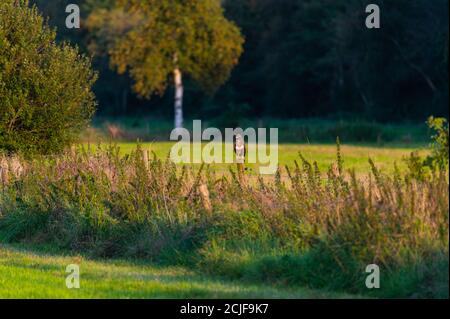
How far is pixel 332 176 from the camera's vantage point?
1538cm

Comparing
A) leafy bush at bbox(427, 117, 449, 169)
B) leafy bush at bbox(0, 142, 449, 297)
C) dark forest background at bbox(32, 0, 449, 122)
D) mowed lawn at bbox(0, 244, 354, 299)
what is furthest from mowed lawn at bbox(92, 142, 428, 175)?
leafy bush at bbox(427, 117, 449, 169)

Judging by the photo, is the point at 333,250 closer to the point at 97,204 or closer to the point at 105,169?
the point at 97,204

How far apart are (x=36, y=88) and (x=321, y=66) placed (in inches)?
2095

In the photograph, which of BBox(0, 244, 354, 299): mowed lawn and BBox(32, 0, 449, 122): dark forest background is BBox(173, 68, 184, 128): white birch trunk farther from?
BBox(0, 244, 354, 299): mowed lawn

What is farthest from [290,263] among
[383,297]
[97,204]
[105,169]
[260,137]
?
[260,137]

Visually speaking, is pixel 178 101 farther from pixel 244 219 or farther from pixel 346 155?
pixel 244 219

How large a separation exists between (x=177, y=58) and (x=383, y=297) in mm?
56271

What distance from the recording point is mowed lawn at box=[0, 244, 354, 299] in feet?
40.1

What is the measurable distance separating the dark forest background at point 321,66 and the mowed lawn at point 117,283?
42.1 meters

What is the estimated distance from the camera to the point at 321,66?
245ft

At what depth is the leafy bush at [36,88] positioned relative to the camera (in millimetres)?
23328

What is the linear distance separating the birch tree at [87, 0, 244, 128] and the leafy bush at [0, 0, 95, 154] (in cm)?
4090

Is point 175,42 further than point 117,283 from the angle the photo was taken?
Yes

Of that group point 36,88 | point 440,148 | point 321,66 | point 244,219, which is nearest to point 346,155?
point 36,88
